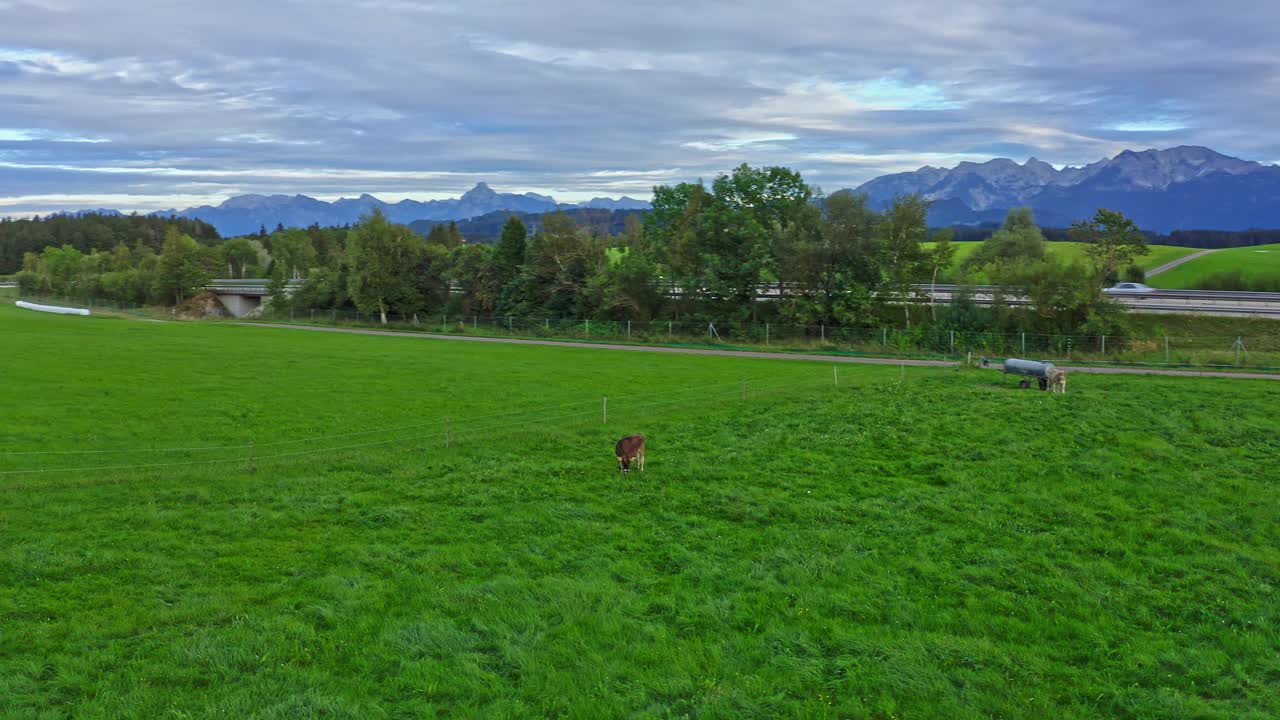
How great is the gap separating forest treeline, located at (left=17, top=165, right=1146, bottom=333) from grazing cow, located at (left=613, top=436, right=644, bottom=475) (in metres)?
39.7

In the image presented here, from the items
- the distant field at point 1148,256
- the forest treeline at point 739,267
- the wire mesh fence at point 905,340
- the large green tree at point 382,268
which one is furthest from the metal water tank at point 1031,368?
the large green tree at point 382,268

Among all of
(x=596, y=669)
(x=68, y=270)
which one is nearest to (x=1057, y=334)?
(x=596, y=669)

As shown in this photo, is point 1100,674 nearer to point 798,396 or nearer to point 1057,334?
point 798,396

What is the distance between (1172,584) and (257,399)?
31.4 metres

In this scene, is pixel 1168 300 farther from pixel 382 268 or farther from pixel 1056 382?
pixel 382 268

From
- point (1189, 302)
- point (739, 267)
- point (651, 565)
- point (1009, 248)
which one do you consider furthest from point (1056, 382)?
point (1009, 248)

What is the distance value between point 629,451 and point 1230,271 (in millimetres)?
101580

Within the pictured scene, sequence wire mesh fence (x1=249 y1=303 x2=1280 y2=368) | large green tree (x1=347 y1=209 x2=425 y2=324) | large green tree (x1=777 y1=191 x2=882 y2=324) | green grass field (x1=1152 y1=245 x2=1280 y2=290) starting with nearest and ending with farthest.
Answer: wire mesh fence (x1=249 y1=303 x2=1280 y2=368)
large green tree (x1=777 y1=191 x2=882 y2=324)
large green tree (x1=347 y1=209 x2=425 y2=324)
green grass field (x1=1152 y1=245 x2=1280 y2=290)

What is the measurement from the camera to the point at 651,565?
14242 millimetres

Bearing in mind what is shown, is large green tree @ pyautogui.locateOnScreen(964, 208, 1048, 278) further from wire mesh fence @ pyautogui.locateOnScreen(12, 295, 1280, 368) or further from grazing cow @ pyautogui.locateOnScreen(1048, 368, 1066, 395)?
grazing cow @ pyautogui.locateOnScreen(1048, 368, 1066, 395)

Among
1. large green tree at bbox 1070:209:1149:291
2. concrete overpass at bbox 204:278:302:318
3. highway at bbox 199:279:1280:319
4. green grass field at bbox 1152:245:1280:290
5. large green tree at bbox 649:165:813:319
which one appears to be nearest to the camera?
large green tree at bbox 1070:209:1149:291

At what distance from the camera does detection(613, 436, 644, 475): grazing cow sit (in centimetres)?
2050

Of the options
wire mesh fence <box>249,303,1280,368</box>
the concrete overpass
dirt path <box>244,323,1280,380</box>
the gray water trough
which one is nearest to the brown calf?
the gray water trough

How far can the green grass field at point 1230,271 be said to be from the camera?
8781 cm
